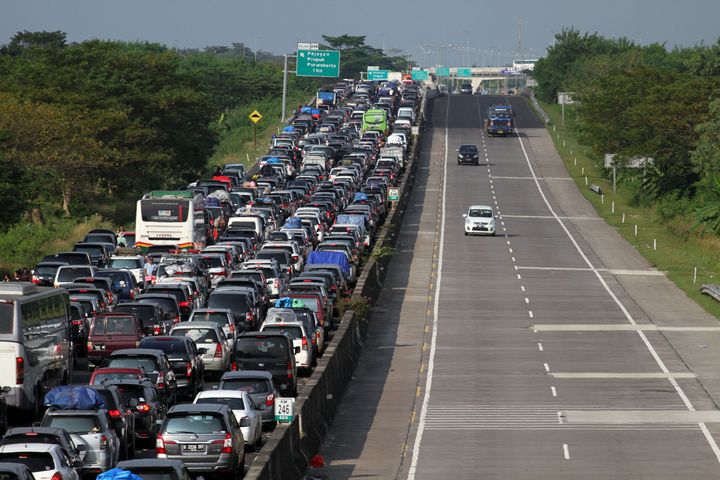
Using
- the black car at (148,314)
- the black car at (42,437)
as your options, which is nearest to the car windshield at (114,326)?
the black car at (148,314)

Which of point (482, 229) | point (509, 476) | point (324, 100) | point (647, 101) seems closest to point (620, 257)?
point (482, 229)

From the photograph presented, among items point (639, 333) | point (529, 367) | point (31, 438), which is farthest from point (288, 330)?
point (31, 438)

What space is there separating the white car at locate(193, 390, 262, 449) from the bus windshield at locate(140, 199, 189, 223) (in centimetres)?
2991

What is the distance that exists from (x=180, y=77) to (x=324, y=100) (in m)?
53.2

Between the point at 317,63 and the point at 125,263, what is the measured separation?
99.4 m

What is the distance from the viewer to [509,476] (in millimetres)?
29234

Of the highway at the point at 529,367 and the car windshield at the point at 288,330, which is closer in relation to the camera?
the highway at the point at 529,367

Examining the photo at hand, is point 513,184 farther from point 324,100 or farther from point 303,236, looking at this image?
point 324,100

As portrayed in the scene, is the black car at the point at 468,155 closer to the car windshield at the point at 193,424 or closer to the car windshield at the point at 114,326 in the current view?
the car windshield at the point at 114,326

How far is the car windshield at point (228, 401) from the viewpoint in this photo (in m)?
28.5

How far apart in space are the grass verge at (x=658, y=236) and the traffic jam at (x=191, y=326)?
1218 cm

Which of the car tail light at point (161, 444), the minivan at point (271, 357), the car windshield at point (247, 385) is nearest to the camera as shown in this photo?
the car tail light at point (161, 444)

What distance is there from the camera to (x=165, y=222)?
5866cm

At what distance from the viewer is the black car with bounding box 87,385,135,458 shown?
27.1 meters
